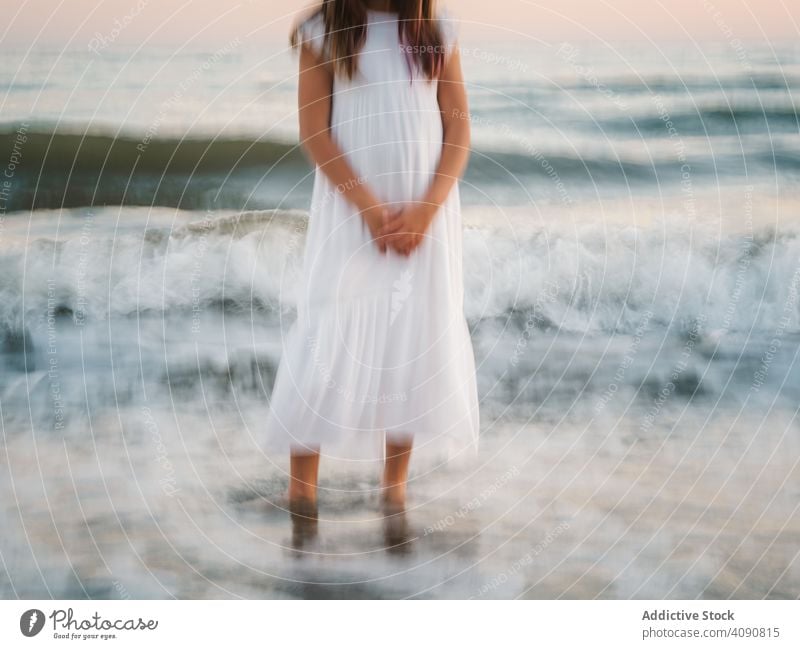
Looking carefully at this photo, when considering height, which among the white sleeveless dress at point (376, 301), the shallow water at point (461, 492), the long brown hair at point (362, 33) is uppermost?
the long brown hair at point (362, 33)

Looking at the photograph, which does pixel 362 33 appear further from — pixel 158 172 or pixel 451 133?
pixel 158 172

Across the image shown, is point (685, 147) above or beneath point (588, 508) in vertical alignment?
above

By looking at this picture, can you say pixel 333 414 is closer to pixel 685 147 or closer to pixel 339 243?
pixel 339 243

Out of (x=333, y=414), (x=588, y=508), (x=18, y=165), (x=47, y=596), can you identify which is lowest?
(x=47, y=596)

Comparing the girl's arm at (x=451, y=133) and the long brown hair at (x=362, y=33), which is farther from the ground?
the long brown hair at (x=362, y=33)

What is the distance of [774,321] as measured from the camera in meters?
2.43

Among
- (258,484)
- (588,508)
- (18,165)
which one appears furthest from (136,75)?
(588,508)

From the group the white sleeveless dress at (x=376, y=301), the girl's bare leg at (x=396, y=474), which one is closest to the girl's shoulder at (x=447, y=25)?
the white sleeveless dress at (x=376, y=301)

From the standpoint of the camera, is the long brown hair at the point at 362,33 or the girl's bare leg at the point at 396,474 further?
the girl's bare leg at the point at 396,474

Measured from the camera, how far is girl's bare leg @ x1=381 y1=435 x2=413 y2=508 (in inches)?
93.4

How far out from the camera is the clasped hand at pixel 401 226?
2.29 meters

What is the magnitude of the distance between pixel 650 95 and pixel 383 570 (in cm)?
120

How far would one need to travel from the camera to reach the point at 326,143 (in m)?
2.29

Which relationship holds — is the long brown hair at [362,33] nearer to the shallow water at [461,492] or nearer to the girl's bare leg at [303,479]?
the shallow water at [461,492]
